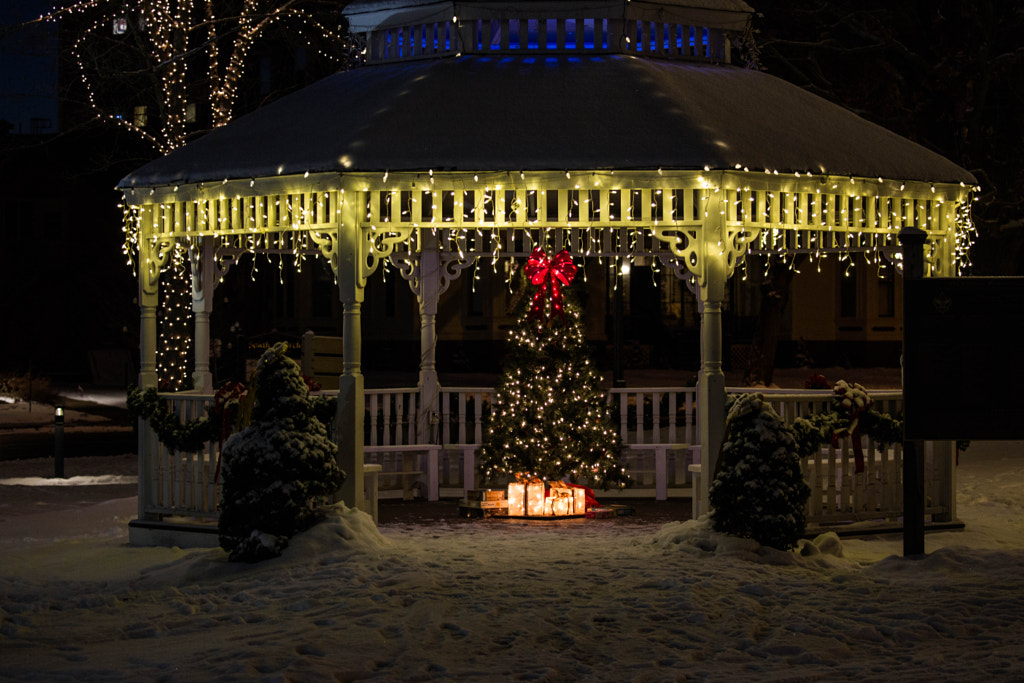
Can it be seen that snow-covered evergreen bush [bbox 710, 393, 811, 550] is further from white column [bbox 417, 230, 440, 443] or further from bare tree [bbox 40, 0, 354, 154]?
bare tree [bbox 40, 0, 354, 154]

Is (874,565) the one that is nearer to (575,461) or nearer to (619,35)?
(575,461)

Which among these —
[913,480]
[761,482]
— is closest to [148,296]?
[761,482]

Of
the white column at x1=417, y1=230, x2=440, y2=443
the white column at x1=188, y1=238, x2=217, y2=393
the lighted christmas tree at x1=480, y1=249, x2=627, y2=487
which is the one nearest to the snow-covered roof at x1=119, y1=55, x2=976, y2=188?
the white column at x1=188, y1=238, x2=217, y2=393

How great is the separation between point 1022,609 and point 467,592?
3.94m

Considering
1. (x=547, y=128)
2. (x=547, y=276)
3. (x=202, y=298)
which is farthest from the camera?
(x=202, y=298)

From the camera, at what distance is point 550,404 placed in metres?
14.3

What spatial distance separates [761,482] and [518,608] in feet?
8.62

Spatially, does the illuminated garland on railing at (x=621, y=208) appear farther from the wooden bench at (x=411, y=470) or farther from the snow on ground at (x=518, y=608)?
the wooden bench at (x=411, y=470)

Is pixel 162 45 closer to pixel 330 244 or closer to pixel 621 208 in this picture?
pixel 330 244

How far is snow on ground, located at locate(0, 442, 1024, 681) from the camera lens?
8.47 metres

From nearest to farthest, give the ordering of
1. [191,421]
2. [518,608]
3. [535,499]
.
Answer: [518,608] → [191,421] → [535,499]

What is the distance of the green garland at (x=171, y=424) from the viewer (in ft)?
42.4

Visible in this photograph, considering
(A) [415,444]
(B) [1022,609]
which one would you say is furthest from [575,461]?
(B) [1022,609]

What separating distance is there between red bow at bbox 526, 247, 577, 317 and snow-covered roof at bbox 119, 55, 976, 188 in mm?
1831
